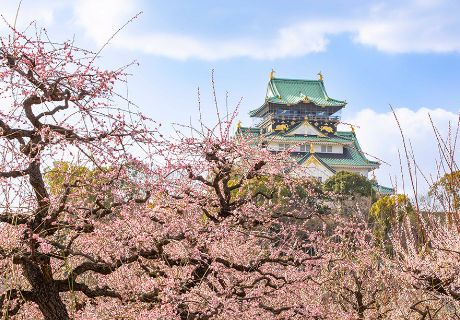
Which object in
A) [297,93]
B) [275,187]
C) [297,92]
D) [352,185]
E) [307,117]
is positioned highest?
[297,92]

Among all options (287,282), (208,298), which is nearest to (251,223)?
(287,282)

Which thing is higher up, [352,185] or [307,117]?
[307,117]

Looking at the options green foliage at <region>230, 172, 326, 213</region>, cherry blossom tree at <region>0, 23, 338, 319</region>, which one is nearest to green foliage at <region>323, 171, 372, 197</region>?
green foliage at <region>230, 172, 326, 213</region>

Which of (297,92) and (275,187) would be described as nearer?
(275,187)

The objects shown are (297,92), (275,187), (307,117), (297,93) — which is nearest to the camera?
→ (275,187)

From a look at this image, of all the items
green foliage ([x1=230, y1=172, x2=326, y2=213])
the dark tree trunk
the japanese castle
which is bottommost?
the dark tree trunk

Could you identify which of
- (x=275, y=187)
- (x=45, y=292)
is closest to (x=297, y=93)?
(x=275, y=187)

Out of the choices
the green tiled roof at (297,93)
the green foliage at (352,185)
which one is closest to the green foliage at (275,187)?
the green foliage at (352,185)

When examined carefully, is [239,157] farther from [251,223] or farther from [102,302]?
[102,302]

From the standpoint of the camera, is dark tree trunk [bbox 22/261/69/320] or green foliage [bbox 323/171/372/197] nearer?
dark tree trunk [bbox 22/261/69/320]

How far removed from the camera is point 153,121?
4.02 m

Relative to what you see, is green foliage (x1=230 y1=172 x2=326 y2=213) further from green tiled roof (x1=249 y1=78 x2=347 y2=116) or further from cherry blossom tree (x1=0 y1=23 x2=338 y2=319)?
green tiled roof (x1=249 y1=78 x2=347 y2=116)

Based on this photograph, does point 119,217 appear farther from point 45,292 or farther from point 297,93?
point 297,93

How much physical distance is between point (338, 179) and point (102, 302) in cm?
2393
